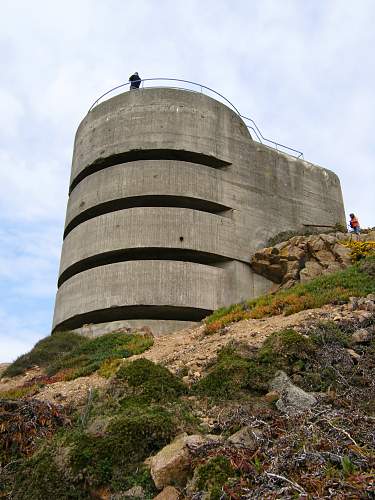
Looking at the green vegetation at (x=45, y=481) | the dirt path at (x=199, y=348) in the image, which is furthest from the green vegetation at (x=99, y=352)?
the green vegetation at (x=45, y=481)

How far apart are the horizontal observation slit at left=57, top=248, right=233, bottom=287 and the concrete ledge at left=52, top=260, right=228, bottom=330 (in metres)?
0.72

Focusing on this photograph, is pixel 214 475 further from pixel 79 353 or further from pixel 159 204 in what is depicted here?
pixel 159 204

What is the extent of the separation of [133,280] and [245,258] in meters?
5.11

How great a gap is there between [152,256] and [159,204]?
2.49m

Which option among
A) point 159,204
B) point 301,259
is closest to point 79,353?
point 159,204

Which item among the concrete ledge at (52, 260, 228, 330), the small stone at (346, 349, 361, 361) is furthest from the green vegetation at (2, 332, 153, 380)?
the small stone at (346, 349, 361, 361)

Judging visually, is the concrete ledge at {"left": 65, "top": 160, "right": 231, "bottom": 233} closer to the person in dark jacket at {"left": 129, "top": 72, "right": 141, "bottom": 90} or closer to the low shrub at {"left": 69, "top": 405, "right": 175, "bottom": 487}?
the person in dark jacket at {"left": 129, "top": 72, "right": 141, "bottom": 90}

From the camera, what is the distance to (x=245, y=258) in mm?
22359

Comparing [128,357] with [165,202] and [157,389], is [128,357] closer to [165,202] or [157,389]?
[157,389]

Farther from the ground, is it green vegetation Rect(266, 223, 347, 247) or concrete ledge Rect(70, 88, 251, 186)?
concrete ledge Rect(70, 88, 251, 186)

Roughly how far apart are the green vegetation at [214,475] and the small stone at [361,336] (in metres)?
5.31

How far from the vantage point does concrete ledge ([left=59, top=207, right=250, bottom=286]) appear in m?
21.0

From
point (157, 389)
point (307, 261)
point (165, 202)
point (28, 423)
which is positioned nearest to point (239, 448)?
point (157, 389)

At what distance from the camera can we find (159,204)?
74.5 feet
